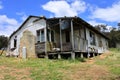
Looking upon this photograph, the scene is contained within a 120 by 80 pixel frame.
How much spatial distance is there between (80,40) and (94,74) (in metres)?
10.7

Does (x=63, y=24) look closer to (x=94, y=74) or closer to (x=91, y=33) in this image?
(x=91, y=33)

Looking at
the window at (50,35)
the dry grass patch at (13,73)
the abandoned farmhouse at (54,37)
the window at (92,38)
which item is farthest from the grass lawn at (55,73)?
the window at (92,38)

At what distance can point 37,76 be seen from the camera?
46.2 ft

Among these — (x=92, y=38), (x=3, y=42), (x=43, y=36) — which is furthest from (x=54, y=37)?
(x=3, y=42)

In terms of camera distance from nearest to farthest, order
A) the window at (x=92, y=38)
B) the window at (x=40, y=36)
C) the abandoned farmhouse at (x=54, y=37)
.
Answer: the abandoned farmhouse at (x=54, y=37) → the window at (x=40, y=36) → the window at (x=92, y=38)

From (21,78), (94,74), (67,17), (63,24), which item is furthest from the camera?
(63,24)

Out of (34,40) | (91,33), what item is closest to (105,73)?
(34,40)

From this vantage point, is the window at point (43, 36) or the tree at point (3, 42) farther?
the tree at point (3, 42)

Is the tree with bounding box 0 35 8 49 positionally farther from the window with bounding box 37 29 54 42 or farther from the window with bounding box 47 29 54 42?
the window with bounding box 47 29 54 42

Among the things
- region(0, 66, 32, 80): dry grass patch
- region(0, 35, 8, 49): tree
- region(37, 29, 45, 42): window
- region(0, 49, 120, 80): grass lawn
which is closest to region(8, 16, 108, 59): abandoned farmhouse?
region(37, 29, 45, 42): window

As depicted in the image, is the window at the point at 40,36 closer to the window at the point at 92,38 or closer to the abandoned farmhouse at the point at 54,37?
the abandoned farmhouse at the point at 54,37

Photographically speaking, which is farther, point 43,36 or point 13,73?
point 43,36

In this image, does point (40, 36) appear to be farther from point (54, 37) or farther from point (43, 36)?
point (54, 37)

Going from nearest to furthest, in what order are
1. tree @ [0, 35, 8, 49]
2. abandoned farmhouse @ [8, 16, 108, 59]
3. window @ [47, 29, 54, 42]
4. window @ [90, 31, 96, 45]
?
abandoned farmhouse @ [8, 16, 108, 59] → window @ [47, 29, 54, 42] → window @ [90, 31, 96, 45] → tree @ [0, 35, 8, 49]
